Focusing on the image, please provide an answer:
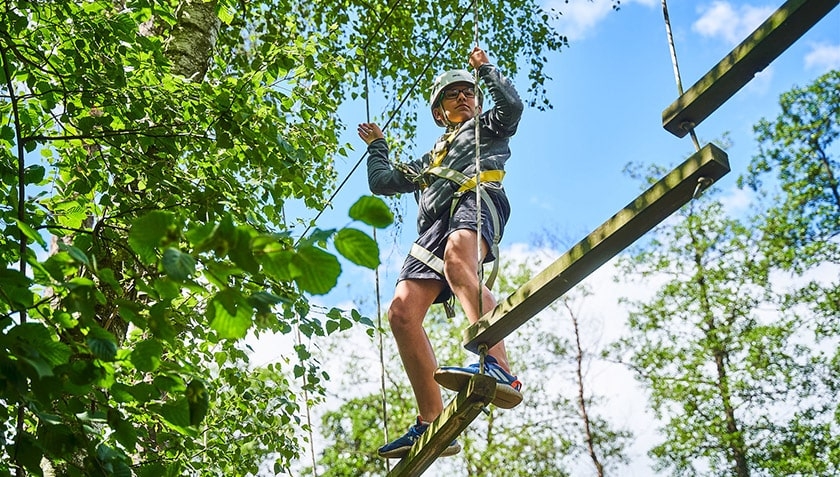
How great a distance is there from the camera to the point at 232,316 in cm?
131

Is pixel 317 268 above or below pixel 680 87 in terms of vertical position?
below

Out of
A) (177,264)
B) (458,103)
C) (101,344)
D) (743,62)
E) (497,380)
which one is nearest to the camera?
(177,264)

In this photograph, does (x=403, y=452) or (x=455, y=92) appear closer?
(x=403, y=452)

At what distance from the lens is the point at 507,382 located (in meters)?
2.51

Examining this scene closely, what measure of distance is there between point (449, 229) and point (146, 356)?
145cm

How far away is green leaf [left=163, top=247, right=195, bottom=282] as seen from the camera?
112cm

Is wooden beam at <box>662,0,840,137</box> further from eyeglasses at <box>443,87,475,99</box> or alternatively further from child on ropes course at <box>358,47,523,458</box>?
eyeglasses at <box>443,87,475,99</box>

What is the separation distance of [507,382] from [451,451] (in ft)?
1.48

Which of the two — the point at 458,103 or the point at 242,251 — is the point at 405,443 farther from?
the point at 242,251

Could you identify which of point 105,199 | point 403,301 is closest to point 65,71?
point 105,199

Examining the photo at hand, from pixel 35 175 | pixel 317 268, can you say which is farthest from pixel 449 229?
pixel 317 268

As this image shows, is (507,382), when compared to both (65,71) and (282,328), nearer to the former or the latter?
(282,328)

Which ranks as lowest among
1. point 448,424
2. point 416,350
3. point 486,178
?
point 448,424

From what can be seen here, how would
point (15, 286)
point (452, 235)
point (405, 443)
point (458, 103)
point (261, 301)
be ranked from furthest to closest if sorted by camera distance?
1. point (458, 103)
2. point (452, 235)
3. point (405, 443)
4. point (15, 286)
5. point (261, 301)
